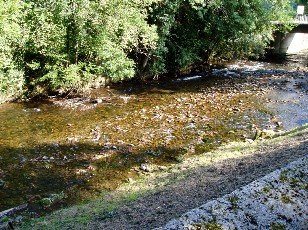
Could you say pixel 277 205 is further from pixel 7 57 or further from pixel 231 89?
pixel 231 89

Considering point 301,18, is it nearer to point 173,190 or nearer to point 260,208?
point 173,190

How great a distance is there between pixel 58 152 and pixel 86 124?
132 inches

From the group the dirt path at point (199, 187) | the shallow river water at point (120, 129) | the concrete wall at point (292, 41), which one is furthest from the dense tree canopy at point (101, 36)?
the concrete wall at point (292, 41)

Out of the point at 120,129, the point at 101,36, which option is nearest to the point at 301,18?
the point at 101,36

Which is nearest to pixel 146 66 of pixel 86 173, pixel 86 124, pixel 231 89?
pixel 231 89

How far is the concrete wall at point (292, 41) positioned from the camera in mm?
37656

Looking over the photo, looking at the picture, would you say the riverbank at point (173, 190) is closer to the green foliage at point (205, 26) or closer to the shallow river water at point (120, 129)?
the shallow river water at point (120, 129)

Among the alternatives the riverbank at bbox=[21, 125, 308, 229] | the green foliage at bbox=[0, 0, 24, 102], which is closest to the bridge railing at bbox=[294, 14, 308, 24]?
the green foliage at bbox=[0, 0, 24, 102]

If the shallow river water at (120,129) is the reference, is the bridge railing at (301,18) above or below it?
above

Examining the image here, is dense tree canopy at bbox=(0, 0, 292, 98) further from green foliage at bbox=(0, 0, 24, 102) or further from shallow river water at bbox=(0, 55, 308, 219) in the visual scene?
shallow river water at bbox=(0, 55, 308, 219)

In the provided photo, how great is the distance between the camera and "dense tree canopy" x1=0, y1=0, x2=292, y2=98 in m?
17.8

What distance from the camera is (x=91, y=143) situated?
1371cm

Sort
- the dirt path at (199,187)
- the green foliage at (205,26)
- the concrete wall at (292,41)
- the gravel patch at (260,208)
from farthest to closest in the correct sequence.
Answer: the concrete wall at (292,41)
the green foliage at (205,26)
the dirt path at (199,187)
the gravel patch at (260,208)

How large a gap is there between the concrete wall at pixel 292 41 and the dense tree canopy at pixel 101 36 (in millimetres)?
13188
